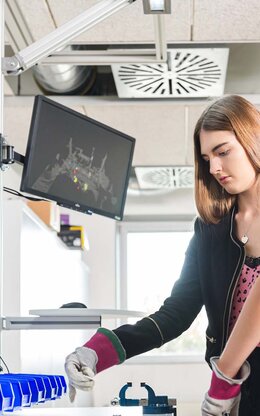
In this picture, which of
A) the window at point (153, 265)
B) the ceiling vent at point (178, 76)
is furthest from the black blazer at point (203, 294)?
the window at point (153, 265)

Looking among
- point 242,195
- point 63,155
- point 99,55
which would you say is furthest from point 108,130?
point 242,195

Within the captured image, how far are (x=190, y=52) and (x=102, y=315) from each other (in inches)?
65.2

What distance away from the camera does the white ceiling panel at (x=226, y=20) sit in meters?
2.78

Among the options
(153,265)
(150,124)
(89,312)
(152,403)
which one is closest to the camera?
(89,312)

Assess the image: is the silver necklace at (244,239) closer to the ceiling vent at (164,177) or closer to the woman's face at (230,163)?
the woman's face at (230,163)

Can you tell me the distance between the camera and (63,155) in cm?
216

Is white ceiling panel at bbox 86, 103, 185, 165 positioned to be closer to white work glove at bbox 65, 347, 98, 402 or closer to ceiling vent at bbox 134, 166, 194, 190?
ceiling vent at bbox 134, 166, 194, 190

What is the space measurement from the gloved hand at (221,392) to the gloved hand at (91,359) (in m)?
0.23

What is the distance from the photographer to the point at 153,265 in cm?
570

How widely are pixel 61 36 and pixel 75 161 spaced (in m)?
0.37

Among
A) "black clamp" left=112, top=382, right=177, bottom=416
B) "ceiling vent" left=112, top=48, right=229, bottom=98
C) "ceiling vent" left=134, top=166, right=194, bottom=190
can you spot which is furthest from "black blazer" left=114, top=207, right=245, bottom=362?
"ceiling vent" left=134, top=166, right=194, bottom=190

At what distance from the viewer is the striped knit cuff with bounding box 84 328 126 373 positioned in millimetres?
1544

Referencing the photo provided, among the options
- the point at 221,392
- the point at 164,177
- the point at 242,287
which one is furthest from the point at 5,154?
the point at 164,177

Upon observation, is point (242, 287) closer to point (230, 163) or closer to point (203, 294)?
point (203, 294)
